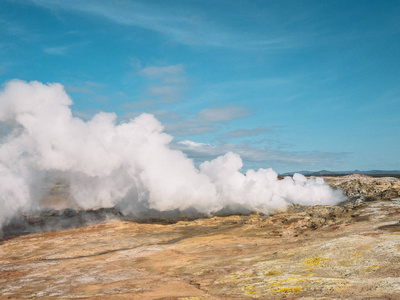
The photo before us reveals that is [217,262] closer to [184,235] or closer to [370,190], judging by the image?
[184,235]

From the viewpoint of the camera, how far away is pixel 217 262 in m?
26.7

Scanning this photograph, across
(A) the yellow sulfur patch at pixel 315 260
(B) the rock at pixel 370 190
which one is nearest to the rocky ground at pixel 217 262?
(A) the yellow sulfur patch at pixel 315 260

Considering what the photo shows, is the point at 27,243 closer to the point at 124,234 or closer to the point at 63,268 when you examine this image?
the point at 124,234

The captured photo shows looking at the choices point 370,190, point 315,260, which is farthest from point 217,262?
point 370,190

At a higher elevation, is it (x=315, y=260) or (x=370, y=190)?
(x=370, y=190)

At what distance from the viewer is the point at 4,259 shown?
3522 cm

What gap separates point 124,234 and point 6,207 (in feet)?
88.4

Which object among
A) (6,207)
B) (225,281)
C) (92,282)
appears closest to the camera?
(225,281)

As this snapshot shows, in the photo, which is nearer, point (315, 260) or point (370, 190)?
point (315, 260)

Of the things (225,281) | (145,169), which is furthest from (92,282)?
(145,169)

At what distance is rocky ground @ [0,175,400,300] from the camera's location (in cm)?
1717

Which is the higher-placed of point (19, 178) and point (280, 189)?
point (19, 178)

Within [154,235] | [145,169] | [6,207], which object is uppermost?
[145,169]

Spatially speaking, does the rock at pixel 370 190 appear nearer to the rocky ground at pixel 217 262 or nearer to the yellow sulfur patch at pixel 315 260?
the rocky ground at pixel 217 262
